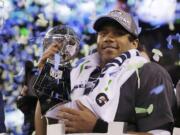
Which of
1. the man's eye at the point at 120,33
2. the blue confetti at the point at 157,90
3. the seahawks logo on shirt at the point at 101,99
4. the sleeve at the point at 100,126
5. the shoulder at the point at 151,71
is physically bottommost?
the sleeve at the point at 100,126

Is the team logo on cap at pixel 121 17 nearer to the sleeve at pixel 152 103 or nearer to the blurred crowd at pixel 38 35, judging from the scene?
the sleeve at pixel 152 103

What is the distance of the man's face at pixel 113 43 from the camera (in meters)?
1.92

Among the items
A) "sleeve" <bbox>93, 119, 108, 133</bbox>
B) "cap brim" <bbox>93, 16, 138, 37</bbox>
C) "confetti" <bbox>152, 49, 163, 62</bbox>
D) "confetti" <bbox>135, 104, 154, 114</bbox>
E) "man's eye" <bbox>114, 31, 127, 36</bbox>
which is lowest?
"sleeve" <bbox>93, 119, 108, 133</bbox>

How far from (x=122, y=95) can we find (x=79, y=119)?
0.20 metres

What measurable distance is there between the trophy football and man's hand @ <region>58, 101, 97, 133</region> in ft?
0.36

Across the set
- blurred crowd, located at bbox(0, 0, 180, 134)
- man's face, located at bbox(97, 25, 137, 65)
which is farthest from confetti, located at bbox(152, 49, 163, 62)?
man's face, located at bbox(97, 25, 137, 65)

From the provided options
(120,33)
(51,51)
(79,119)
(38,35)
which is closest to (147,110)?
(79,119)

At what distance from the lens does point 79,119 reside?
5.86 ft

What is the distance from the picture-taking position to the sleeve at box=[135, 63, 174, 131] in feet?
5.72

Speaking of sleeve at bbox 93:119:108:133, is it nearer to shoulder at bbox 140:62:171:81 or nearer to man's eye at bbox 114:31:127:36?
shoulder at bbox 140:62:171:81

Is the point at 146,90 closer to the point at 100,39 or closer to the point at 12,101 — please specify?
the point at 100,39

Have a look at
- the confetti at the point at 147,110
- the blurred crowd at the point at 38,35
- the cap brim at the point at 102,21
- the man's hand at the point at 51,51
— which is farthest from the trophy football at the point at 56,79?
the blurred crowd at the point at 38,35

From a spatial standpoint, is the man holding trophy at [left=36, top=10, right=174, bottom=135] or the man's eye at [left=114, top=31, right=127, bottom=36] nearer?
the man holding trophy at [left=36, top=10, right=174, bottom=135]

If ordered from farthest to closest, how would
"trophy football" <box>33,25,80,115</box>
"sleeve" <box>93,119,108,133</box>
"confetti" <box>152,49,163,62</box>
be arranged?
"confetti" <box>152,49,163,62</box> → "trophy football" <box>33,25,80,115</box> → "sleeve" <box>93,119,108,133</box>
